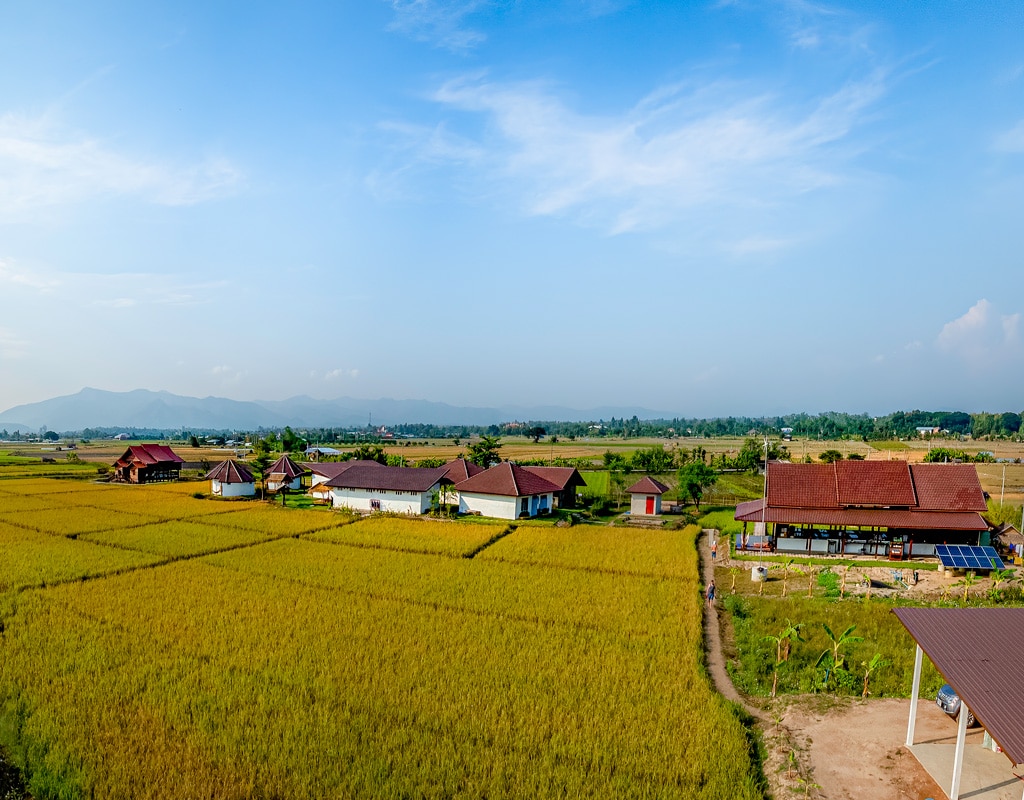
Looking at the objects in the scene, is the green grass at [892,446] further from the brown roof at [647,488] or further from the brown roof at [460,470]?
the brown roof at [460,470]

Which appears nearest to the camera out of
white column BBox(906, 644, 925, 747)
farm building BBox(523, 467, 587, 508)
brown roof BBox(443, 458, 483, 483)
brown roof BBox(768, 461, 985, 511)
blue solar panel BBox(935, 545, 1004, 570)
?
white column BBox(906, 644, 925, 747)

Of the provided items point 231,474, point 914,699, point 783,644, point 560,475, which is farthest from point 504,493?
point 914,699

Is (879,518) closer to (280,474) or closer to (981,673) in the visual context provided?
(981,673)

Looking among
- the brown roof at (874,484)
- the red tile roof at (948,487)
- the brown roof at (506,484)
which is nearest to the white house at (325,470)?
the brown roof at (506,484)

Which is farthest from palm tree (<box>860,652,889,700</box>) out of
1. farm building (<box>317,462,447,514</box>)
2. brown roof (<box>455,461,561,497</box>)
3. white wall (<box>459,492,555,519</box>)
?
farm building (<box>317,462,447,514</box>)

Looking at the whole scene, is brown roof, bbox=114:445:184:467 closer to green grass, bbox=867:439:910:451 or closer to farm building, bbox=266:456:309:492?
farm building, bbox=266:456:309:492

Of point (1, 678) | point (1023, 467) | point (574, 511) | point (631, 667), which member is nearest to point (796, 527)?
point (574, 511)
